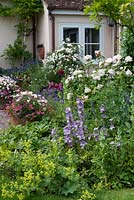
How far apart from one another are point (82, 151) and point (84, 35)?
947 cm

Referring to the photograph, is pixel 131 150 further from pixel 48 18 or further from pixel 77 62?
pixel 48 18

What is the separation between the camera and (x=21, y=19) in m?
14.5

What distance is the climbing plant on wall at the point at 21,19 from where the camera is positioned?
13812 mm

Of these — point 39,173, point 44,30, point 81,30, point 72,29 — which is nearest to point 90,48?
point 81,30

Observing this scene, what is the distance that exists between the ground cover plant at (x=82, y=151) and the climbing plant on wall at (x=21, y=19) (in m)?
8.42

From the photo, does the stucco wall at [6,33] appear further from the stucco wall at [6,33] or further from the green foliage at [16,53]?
the green foliage at [16,53]

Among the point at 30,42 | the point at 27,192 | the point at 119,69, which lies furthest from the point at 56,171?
the point at 30,42

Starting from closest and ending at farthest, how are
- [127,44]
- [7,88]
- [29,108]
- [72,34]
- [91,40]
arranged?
[29,108]
[127,44]
[7,88]
[72,34]
[91,40]

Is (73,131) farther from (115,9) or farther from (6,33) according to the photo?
(6,33)

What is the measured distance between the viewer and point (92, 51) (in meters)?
14.0

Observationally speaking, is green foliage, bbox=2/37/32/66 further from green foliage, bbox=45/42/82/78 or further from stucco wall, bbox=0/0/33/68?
green foliage, bbox=45/42/82/78

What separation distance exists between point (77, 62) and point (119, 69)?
552 centimetres

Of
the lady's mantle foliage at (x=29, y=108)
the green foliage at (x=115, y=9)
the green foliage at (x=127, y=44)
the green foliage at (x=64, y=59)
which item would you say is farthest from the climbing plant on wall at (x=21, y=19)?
the green foliage at (x=115, y=9)

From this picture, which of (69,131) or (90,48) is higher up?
(90,48)
